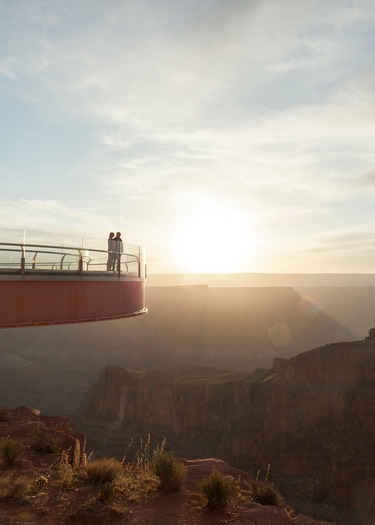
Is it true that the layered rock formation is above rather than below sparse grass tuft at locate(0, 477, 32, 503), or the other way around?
below

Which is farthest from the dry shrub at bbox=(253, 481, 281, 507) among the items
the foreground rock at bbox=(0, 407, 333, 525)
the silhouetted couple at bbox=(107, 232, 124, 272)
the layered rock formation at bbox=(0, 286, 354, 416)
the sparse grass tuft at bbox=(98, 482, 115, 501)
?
the layered rock formation at bbox=(0, 286, 354, 416)

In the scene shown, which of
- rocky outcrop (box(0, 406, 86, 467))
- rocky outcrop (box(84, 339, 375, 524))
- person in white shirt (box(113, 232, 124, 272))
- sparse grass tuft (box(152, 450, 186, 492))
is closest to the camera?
sparse grass tuft (box(152, 450, 186, 492))

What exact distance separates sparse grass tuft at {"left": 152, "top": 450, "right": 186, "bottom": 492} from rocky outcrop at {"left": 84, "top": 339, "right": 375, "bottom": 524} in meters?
39.7

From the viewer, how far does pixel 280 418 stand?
60.5 meters

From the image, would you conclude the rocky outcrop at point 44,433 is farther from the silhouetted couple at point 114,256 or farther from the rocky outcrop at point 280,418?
the rocky outcrop at point 280,418

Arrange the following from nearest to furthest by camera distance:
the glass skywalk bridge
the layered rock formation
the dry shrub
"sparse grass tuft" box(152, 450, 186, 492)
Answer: the glass skywalk bridge < "sparse grass tuft" box(152, 450, 186, 492) < the dry shrub < the layered rock formation

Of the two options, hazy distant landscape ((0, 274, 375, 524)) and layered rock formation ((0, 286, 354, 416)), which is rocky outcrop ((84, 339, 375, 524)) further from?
layered rock formation ((0, 286, 354, 416))

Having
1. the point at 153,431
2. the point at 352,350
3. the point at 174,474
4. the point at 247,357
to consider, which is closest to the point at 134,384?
the point at 153,431

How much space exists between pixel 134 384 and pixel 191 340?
70.1 metres

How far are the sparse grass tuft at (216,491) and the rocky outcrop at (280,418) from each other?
39.7m

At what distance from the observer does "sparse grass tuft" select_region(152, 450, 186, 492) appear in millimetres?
12289

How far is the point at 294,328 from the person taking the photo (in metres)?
175

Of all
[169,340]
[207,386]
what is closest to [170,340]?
[169,340]

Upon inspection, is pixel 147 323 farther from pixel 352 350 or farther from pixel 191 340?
pixel 352 350
